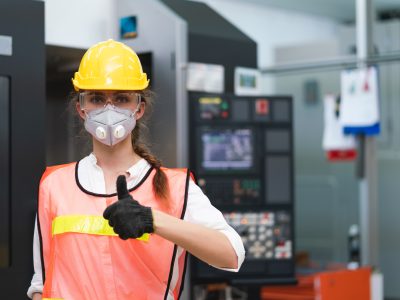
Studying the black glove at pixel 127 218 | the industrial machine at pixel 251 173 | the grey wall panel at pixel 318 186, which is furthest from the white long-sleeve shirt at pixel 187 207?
the grey wall panel at pixel 318 186

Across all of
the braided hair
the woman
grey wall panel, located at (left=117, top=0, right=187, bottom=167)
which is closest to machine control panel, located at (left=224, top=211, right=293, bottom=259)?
grey wall panel, located at (left=117, top=0, right=187, bottom=167)

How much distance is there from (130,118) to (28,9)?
143cm

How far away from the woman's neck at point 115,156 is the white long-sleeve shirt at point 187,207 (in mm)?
19

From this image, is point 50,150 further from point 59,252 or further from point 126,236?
point 126,236

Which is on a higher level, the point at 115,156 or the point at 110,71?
the point at 110,71

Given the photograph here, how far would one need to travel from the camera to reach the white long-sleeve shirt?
71.6 inches

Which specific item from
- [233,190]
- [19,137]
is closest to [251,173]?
[233,190]

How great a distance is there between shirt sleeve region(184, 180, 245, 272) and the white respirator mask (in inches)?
9.0

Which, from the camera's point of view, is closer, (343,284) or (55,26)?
(55,26)

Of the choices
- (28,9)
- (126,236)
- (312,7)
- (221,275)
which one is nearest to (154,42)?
(28,9)

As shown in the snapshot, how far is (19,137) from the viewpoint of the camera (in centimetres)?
307

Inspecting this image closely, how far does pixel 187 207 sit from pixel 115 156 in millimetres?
226

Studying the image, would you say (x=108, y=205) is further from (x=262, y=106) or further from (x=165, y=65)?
(x=262, y=106)

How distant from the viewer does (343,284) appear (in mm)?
4805
